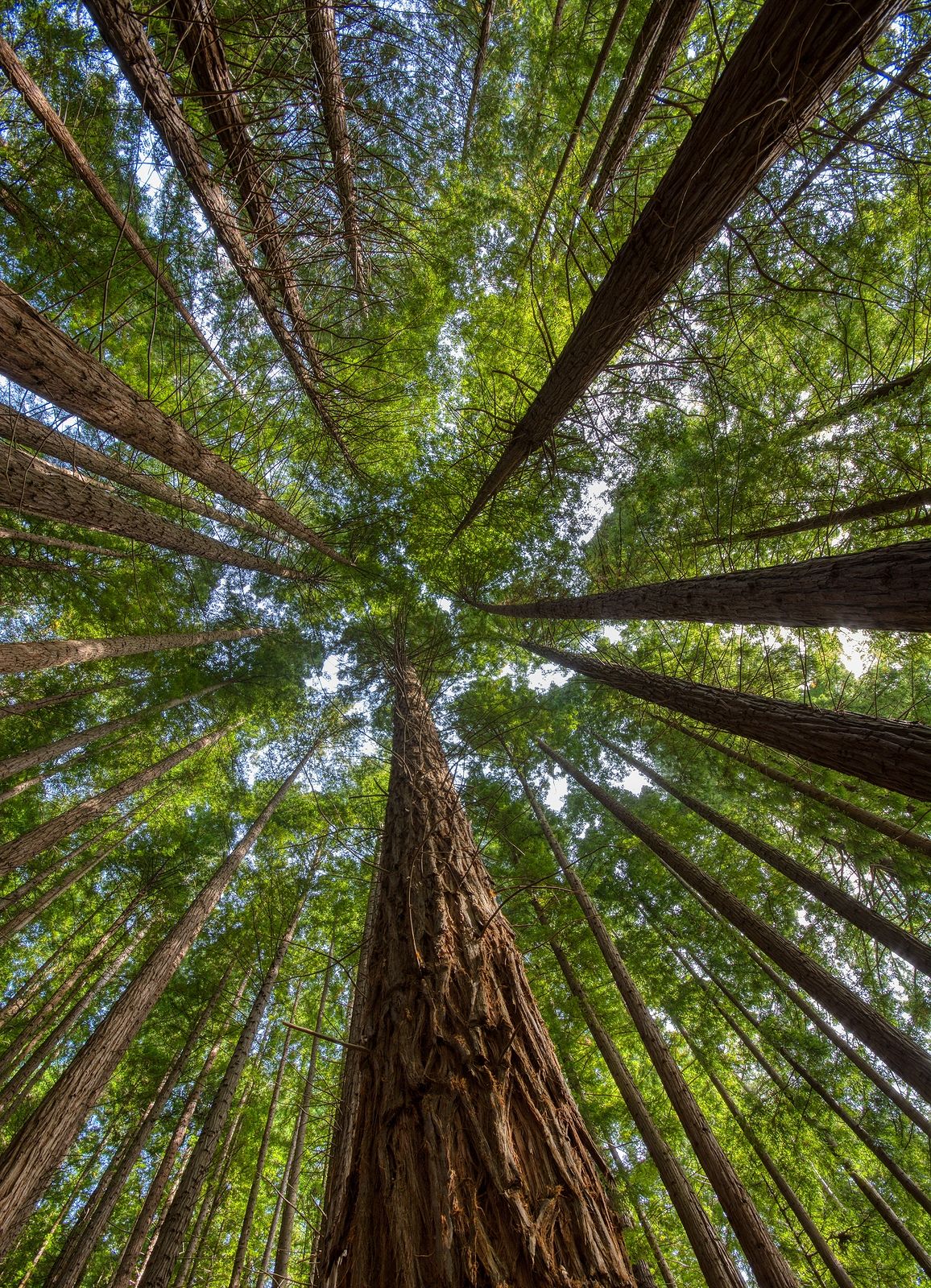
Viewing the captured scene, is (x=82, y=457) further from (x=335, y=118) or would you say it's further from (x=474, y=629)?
(x=474, y=629)

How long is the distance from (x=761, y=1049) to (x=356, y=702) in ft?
29.2

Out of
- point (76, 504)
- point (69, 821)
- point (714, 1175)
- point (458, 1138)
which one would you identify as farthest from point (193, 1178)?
point (76, 504)

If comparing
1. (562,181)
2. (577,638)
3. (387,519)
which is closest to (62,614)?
(387,519)

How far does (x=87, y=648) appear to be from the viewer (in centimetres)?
725

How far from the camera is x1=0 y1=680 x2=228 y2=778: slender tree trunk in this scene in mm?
7418

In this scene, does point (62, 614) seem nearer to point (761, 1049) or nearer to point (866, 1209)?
point (761, 1049)

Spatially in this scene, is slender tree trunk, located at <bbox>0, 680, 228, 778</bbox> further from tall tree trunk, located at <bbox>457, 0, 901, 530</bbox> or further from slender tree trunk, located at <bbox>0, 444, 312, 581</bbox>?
tall tree trunk, located at <bbox>457, 0, 901, 530</bbox>

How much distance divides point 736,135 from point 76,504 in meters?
5.84

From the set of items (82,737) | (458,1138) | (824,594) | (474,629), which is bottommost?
(458,1138)

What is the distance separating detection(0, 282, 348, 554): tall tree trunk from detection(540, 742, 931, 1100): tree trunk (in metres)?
7.26

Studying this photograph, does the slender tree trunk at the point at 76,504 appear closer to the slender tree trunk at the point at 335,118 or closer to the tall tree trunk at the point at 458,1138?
the slender tree trunk at the point at 335,118

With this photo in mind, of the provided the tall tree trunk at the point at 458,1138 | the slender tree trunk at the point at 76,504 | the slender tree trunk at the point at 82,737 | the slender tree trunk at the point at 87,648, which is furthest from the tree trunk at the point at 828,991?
the slender tree trunk at the point at 82,737

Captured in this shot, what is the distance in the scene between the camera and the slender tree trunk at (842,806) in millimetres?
5105

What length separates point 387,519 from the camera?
353 inches
